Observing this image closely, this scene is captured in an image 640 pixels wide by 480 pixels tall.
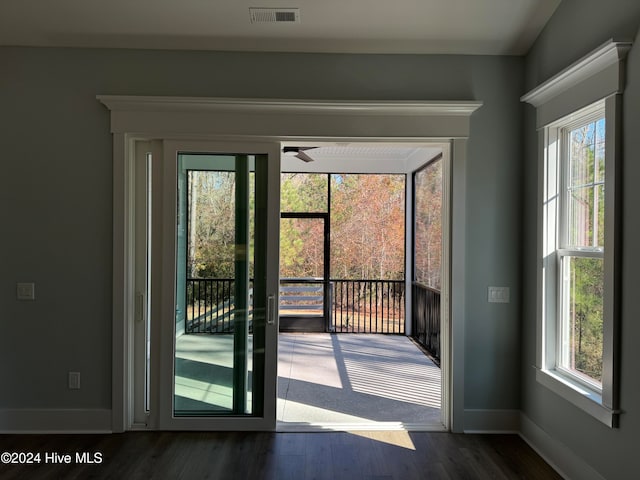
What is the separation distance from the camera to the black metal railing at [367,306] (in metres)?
7.58

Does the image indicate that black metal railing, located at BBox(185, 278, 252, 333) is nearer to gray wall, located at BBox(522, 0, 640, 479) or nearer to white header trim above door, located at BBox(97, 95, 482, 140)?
white header trim above door, located at BBox(97, 95, 482, 140)

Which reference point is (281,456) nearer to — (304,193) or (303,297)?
(303,297)

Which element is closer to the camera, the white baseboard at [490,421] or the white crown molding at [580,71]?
the white crown molding at [580,71]

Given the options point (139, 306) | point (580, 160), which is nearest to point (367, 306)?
point (139, 306)

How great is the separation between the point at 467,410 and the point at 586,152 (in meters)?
1.98

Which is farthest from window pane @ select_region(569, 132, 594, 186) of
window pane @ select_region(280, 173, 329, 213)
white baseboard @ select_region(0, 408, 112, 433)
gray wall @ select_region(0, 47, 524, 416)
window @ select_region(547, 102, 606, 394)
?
window pane @ select_region(280, 173, 329, 213)

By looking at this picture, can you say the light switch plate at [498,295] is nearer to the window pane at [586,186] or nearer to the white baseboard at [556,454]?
the window pane at [586,186]

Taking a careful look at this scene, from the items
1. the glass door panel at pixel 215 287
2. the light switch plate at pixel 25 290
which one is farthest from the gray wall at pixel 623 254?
the light switch plate at pixel 25 290

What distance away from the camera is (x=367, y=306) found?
763 cm

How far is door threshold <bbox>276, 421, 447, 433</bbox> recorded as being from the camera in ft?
11.4

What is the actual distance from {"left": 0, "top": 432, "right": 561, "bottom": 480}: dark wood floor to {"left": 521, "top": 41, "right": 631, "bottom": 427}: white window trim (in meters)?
0.62

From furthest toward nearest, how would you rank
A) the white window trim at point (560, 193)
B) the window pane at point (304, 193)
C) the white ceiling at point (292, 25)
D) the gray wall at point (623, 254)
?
1. the window pane at point (304, 193)
2. the white ceiling at point (292, 25)
3. the white window trim at point (560, 193)
4. the gray wall at point (623, 254)

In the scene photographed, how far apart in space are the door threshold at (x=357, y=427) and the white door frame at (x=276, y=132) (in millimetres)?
163

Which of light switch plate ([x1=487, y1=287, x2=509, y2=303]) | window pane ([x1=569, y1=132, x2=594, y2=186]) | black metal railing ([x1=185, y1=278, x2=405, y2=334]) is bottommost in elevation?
black metal railing ([x1=185, y1=278, x2=405, y2=334])
